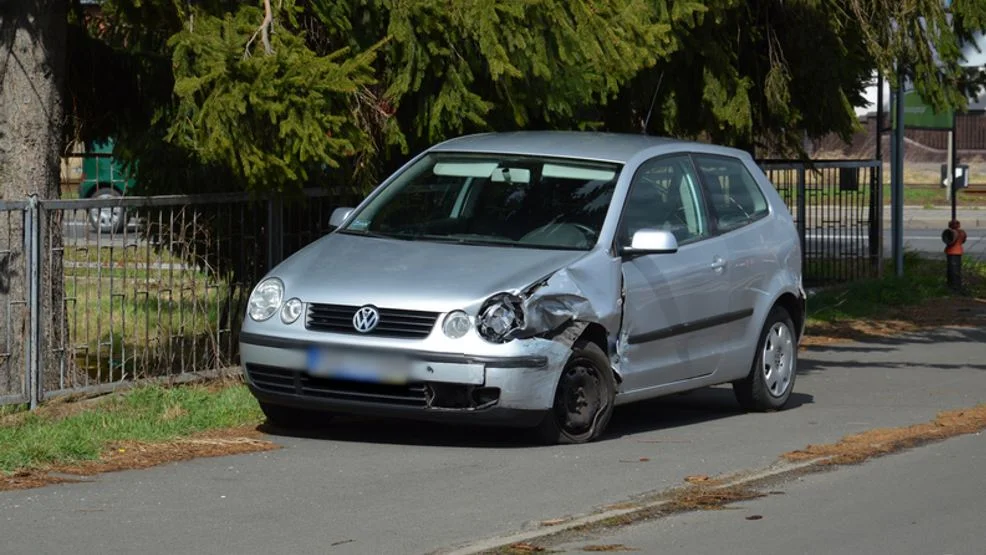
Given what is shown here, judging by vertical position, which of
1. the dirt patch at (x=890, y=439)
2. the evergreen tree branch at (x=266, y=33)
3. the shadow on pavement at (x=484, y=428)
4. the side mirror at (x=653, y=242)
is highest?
the evergreen tree branch at (x=266, y=33)

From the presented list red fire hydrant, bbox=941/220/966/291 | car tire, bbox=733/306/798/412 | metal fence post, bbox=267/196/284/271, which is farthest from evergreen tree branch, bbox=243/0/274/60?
red fire hydrant, bbox=941/220/966/291

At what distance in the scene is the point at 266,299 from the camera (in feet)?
30.3

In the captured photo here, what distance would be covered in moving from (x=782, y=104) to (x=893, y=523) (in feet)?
29.3

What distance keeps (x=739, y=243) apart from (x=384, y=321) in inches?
110

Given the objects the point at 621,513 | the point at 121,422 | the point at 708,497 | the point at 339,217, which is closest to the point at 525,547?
the point at 621,513

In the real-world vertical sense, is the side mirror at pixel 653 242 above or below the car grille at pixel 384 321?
above

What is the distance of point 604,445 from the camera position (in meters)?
9.44

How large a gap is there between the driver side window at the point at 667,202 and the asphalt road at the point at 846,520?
1.94 meters

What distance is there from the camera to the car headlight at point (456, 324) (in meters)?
8.67

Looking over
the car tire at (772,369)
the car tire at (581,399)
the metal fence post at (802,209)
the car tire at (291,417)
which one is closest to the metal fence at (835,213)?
the metal fence post at (802,209)

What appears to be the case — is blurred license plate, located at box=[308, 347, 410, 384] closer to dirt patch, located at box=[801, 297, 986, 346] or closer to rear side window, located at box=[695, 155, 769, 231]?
rear side window, located at box=[695, 155, 769, 231]

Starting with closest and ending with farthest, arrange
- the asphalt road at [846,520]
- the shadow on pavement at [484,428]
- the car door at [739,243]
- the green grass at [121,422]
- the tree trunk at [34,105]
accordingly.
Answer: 1. the asphalt road at [846,520]
2. the green grass at [121,422]
3. the shadow on pavement at [484,428]
4. the car door at [739,243]
5. the tree trunk at [34,105]

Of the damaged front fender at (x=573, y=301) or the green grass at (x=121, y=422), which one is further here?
the damaged front fender at (x=573, y=301)

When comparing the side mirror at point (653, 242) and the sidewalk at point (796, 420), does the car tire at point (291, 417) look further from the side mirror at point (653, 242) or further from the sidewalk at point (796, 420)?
the side mirror at point (653, 242)
